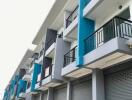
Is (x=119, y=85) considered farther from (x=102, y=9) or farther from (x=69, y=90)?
(x=69, y=90)

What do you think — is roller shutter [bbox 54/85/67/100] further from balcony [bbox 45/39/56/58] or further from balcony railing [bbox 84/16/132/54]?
balcony railing [bbox 84/16/132/54]

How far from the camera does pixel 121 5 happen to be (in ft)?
29.7

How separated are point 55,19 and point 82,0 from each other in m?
6.25

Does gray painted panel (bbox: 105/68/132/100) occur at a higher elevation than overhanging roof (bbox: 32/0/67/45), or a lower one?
A: lower

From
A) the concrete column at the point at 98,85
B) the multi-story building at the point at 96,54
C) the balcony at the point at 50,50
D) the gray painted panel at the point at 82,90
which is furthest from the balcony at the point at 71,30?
the concrete column at the point at 98,85

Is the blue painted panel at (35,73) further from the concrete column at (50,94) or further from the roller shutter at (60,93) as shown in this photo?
the roller shutter at (60,93)

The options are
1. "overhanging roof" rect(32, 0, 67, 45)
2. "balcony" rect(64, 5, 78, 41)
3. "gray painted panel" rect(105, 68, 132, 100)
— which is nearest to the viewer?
"gray painted panel" rect(105, 68, 132, 100)

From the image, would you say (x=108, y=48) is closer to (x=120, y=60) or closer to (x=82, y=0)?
(x=120, y=60)

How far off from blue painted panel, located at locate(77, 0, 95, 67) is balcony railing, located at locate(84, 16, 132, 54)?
11.2 inches

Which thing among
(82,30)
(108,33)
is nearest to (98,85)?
(108,33)

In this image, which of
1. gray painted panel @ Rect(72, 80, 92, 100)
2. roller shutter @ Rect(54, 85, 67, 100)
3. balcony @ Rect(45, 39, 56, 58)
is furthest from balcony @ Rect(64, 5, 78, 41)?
Answer: roller shutter @ Rect(54, 85, 67, 100)

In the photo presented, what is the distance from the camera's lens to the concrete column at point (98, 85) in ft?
28.0

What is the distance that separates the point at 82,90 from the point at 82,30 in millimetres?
3319

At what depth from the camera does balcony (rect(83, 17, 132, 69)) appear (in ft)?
22.8
